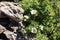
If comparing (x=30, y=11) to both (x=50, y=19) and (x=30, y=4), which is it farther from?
(x=50, y=19)

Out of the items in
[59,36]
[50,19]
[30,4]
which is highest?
[30,4]

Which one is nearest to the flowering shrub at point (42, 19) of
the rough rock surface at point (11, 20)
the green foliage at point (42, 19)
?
the green foliage at point (42, 19)

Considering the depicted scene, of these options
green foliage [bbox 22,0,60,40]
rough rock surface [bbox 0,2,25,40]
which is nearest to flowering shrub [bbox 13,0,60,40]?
green foliage [bbox 22,0,60,40]

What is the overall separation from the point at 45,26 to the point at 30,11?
672mm

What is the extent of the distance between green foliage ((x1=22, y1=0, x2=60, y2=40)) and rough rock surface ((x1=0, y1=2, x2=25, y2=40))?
0.25 metres

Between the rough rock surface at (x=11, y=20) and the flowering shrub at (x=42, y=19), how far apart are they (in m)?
0.23

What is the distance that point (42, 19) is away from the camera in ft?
21.9

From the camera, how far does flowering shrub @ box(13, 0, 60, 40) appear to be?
6.50 meters

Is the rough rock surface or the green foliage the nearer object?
the rough rock surface

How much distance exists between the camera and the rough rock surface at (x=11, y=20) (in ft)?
20.3

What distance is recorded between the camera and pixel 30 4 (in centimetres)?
663

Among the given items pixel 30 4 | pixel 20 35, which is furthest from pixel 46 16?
pixel 20 35

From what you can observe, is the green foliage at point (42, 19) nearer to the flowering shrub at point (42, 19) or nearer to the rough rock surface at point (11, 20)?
the flowering shrub at point (42, 19)

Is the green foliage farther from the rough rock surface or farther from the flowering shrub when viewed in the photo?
the rough rock surface
